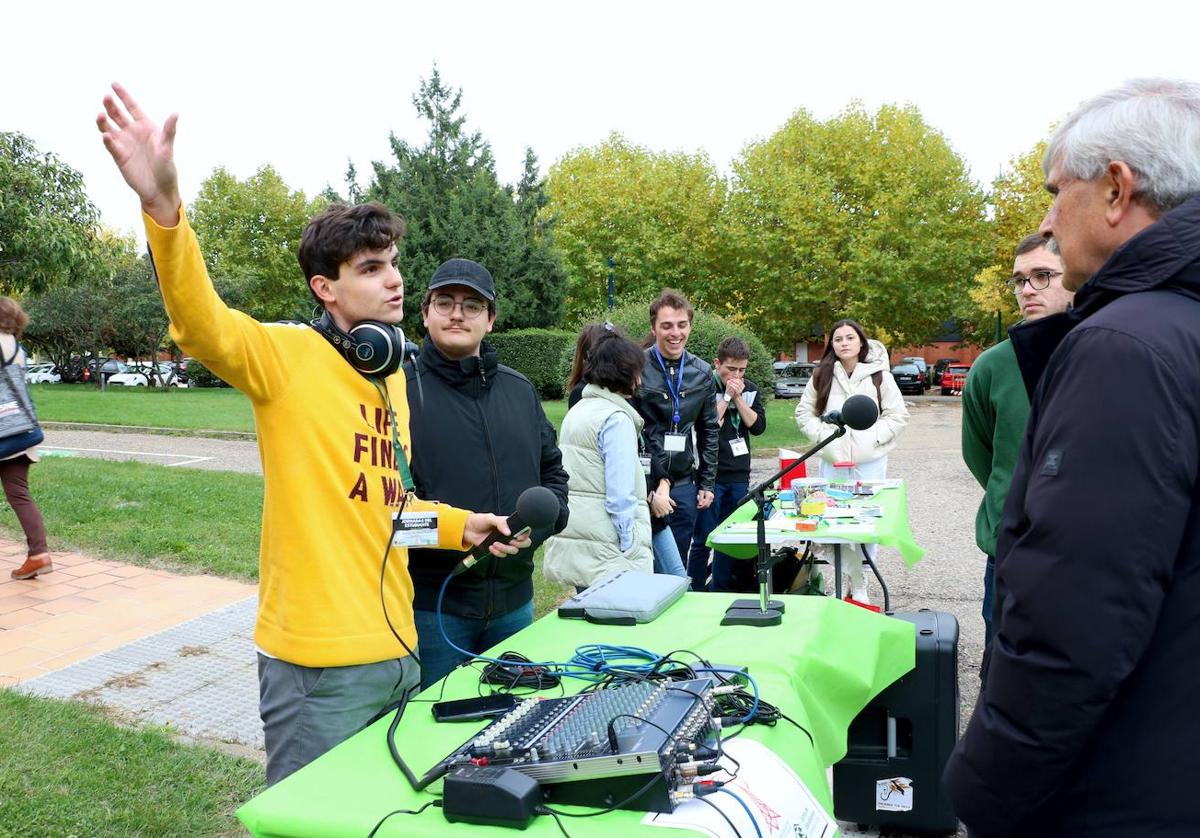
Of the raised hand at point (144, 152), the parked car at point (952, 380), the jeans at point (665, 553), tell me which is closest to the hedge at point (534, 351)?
the parked car at point (952, 380)

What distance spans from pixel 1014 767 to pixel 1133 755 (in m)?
0.18

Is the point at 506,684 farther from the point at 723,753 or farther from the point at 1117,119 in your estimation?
the point at 1117,119

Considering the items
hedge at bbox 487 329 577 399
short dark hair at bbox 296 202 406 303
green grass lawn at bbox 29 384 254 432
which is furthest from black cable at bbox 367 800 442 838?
hedge at bbox 487 329 577 399

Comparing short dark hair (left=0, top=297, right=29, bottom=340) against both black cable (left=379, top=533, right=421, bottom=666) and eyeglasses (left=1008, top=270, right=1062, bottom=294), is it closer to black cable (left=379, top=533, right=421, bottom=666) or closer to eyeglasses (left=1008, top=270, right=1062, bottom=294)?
black cable (left=379, top=533, right=421, bottom=666)

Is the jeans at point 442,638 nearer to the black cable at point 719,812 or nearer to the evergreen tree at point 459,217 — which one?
the black cable at point 719,812

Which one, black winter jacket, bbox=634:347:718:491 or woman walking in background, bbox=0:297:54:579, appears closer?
black winter jacket, bbox=634:347:718:491

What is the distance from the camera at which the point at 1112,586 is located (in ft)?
4.30

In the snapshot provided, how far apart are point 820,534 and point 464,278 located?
2800 millimetres

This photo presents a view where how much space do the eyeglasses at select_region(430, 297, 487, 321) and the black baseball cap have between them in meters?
0.04

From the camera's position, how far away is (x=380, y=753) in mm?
1920

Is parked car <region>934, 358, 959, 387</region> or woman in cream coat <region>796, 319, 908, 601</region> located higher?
woman in cream coat <region>796, 319, 908, 601</region>

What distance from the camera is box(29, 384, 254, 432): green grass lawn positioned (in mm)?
19875

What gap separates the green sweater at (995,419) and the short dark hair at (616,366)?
5.15 ft

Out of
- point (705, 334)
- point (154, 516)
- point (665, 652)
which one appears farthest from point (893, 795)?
point (705, 334)
